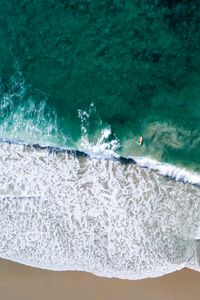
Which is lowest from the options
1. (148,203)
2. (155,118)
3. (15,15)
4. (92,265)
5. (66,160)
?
(92,265)

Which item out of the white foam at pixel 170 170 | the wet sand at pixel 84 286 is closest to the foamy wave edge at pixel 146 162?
the white foam at pixel 170 170

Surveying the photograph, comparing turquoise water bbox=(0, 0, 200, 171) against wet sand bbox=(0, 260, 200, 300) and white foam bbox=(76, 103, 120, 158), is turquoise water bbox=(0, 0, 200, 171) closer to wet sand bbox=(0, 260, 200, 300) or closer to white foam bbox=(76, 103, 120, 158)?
white foam bbox=(76, 103, 120, 158)

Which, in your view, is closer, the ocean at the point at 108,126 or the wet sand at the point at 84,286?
the ocean at the point at 108,126

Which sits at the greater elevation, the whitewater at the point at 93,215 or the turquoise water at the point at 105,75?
the turquoise water at the point at 105,75

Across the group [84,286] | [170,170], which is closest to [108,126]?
[170,170]

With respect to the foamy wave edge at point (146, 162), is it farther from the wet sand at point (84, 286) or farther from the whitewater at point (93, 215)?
the wet sand at point (84, 286)

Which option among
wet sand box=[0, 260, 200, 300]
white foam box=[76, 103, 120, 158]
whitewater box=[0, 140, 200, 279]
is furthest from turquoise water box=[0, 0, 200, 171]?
wet sand box=[0, 260, 200, 300]

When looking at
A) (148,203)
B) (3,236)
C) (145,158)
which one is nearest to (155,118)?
(145,158)

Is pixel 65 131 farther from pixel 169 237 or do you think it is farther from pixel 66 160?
pixel 169 237
